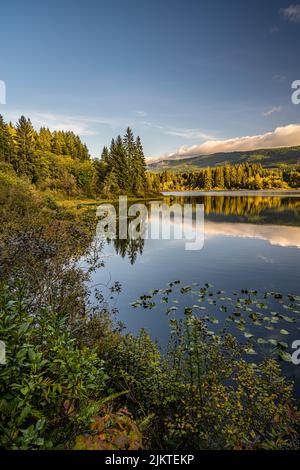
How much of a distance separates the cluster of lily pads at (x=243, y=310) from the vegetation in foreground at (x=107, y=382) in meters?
0.71

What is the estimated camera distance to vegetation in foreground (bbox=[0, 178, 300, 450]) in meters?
2.99

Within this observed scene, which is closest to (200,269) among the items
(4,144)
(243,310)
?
(243,310)

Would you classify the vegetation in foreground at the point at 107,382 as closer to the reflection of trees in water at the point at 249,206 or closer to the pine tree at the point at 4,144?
the reflection of trees in water at the point at 249,206

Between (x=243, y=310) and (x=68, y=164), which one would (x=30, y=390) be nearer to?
(x=243, y=310)

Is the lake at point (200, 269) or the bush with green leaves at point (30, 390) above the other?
the bush with green leaves at point (30, 390)

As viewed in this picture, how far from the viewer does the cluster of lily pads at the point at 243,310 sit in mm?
8970

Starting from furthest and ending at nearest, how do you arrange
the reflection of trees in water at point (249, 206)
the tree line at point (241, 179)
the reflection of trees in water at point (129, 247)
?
the tree line at point (241, 179) → the reflection of trees in water at point (249, 206) → the reflection of trees in water at point (129, 247)

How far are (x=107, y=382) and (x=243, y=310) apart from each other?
23.4 feet

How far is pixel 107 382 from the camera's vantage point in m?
6.50

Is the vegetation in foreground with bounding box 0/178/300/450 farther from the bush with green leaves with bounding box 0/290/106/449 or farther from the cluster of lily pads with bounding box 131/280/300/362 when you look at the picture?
the cluster of lily pads with bounding box 131/280/300/362

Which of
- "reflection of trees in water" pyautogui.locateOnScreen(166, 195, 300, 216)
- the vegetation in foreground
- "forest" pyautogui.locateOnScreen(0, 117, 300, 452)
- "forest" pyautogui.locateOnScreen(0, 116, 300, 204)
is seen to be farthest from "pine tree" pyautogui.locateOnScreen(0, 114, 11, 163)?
the vegetation in foreground

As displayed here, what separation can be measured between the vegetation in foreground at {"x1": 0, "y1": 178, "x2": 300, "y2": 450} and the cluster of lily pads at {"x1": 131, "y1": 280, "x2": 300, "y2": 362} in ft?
2.34

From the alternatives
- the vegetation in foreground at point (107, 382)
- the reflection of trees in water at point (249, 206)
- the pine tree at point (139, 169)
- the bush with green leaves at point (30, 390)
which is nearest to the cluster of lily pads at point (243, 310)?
the vegetation in foreground at point (107, 382)

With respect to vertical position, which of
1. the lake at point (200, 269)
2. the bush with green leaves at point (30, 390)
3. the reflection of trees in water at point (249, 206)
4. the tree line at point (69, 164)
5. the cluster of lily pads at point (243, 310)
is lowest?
the cluster of lily pads at point (243, 310)
